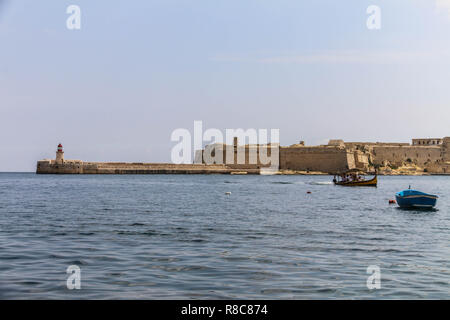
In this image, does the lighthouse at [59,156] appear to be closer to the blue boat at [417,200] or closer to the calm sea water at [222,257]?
the calm sea water at [222,257]

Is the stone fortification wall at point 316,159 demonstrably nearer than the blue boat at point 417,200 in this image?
No

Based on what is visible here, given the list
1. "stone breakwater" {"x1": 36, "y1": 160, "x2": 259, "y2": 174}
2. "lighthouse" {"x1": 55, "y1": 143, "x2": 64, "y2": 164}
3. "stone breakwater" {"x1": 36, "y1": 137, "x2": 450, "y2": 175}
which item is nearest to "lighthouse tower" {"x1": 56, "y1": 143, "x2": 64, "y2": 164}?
"lighthouse" {"x1": 55, "y1": 143, "x2": 64, "y2": 164}

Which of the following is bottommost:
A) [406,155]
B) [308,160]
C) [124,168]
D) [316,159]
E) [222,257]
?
[222,257]

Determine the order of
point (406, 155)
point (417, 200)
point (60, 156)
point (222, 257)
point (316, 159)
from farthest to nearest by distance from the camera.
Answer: point (406, 155) → point (316, 159) → point (60, 156) → point (417, 200) → point (222, 257)

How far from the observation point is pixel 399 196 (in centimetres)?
1881

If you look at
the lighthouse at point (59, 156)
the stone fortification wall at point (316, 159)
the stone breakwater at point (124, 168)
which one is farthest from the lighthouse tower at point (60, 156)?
the stone fortification wall at point (316, 159)

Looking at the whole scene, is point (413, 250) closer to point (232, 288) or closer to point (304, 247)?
point (304, 247)

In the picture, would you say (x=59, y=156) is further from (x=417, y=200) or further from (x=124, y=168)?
(x=417, y=200)

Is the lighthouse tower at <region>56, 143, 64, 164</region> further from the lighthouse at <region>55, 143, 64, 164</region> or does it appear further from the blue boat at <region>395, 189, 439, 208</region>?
the blue boat at <region>395, 189, 439, 208</region>

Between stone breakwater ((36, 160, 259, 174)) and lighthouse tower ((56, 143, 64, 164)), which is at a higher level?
lighthouse tower ((56, 143, 64, 164))

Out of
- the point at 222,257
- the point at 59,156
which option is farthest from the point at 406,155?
the point at 222,257

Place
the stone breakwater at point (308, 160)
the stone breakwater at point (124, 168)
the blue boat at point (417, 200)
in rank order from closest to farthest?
1. the blue boat at point (417, 200)
2. the stone breakwater at point (124, 168)
3. the stone breakwater at point (308, 160)
